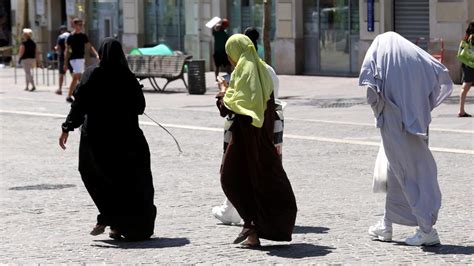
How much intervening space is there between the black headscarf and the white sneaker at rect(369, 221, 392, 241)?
2313mm

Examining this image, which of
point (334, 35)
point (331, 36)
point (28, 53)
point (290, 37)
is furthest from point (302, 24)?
point (28, 53)

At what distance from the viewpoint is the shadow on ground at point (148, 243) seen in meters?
10.1

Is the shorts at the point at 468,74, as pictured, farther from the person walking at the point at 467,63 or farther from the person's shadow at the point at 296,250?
the person's shadow at the point at 296,250

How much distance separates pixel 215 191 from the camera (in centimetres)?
1323

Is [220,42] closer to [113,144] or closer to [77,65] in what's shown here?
[77,65]

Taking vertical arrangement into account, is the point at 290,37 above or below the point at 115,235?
above

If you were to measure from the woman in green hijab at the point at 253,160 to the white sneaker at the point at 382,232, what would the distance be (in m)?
0.67

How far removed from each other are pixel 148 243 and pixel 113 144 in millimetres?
821

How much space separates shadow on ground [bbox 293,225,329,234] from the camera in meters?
10.5

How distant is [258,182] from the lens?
9.72 meters

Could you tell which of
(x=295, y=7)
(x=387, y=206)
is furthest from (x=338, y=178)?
(x=295, y=7)

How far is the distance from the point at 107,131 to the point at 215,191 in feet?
9.93

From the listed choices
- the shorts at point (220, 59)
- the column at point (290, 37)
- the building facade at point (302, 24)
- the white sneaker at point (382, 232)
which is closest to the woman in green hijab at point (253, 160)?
the white sneaker at point (382, 232)

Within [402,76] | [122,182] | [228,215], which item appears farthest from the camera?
[228,215]
